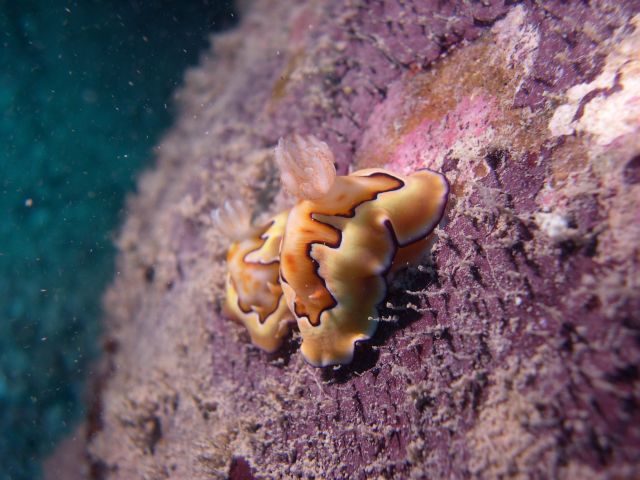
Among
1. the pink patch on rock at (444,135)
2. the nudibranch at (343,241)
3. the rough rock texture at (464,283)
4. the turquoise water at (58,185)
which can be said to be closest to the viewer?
the rough rock texture at (464,283)

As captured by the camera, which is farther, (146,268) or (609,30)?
(146,268)

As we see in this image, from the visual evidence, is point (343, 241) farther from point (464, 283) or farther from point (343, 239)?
point (464, 283)

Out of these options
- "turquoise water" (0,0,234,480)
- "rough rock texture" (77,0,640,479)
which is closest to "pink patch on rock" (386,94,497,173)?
"rough rock texture" (77,0,640,479)

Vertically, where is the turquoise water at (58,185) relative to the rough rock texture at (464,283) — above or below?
below

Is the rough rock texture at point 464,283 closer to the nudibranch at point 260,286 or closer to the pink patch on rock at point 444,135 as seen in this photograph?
the pink patch on rock at point 444,135

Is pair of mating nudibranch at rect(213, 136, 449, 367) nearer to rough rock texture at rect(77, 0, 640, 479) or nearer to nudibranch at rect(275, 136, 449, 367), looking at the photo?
nudibranch at rect(275, 136, 449, 367)

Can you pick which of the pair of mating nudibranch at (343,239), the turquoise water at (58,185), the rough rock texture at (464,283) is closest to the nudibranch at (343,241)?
the pair of mating nudibranch at (343,239)

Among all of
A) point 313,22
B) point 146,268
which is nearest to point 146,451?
point 146,268

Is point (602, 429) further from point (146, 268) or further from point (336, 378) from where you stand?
point (146, 268)
